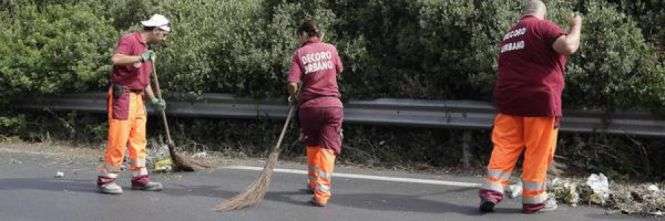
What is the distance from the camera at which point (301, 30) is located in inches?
284

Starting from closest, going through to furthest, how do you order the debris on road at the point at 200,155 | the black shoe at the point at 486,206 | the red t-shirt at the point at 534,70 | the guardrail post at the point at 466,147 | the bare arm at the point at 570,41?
the bare arm at the point at 570,41, the red t-shirt at the point at 534,70, the black shoe at the point at 486,206, the guardrail post at the point at 466,147, the debris on road at the point at 200,155

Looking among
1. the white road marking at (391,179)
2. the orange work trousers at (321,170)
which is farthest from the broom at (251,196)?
the white road marking at (391,179)

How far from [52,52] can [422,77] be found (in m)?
4.45

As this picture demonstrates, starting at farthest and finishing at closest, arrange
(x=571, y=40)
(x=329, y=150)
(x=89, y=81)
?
(x=89, y=81)
(x=329, y=150)
(x=571, y=40)

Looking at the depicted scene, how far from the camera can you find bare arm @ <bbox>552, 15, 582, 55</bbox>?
6.11 m

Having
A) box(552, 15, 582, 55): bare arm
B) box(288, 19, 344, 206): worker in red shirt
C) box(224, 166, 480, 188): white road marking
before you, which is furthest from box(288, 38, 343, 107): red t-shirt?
box(552, 15, 582, 55): bare arm

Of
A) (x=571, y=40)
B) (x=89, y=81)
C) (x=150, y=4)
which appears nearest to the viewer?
(x=571, y=40)

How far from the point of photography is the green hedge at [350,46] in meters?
7.94

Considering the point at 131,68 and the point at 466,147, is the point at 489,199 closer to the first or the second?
the point at 466,147

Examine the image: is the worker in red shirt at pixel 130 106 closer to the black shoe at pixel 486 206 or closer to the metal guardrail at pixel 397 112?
the metal guardrail at pixel 397 112

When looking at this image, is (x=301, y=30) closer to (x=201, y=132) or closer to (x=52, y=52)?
(x=201, y=132)

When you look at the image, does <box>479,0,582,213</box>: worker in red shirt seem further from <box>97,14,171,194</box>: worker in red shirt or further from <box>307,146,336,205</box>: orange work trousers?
<box>97,14,171,194</box>: worker in red shirt

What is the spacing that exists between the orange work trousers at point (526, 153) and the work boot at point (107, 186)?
3.05 metres

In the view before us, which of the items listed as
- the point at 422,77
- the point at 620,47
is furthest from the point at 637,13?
the point at 422,77
